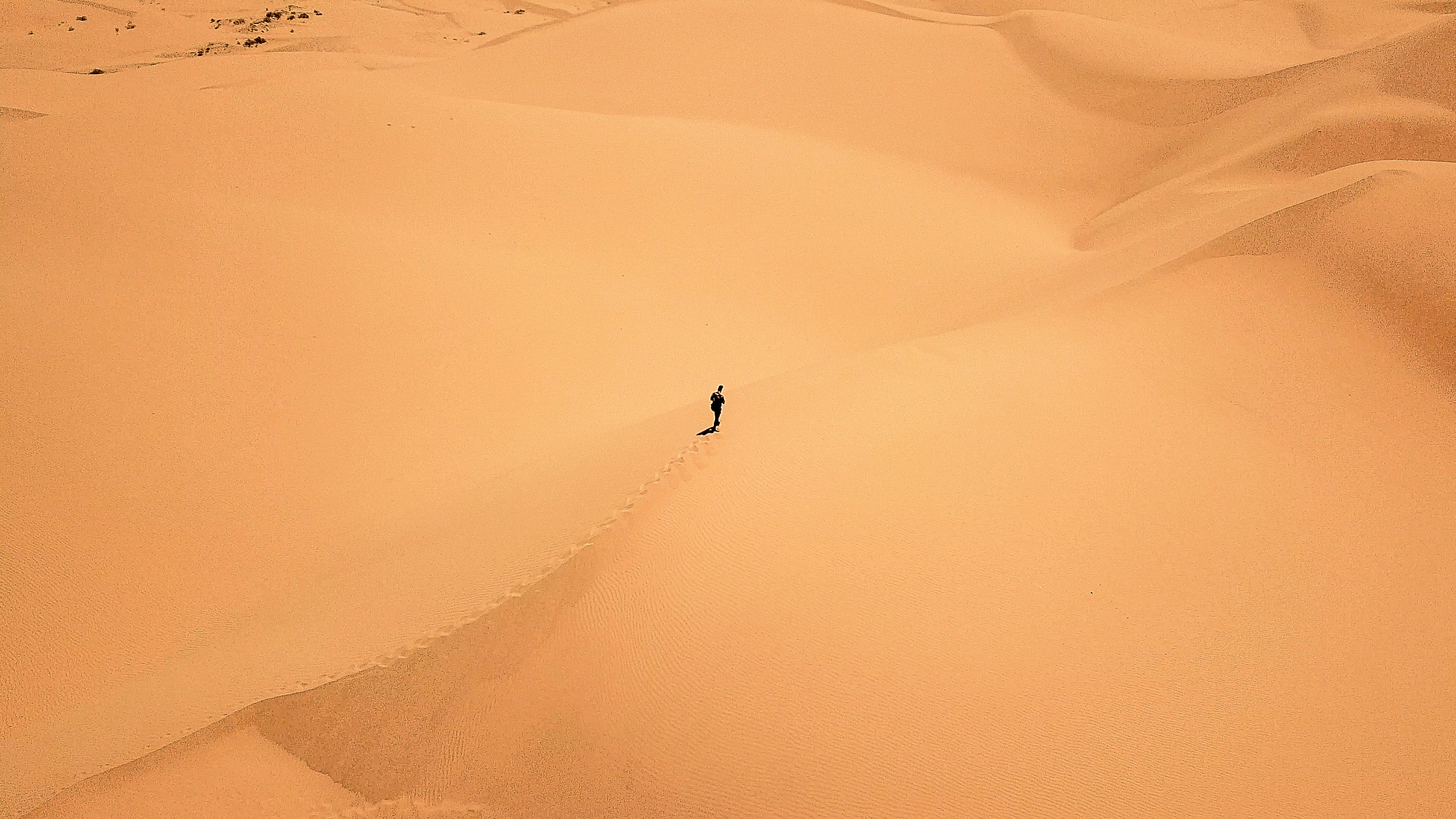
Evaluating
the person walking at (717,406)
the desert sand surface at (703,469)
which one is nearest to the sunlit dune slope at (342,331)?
the desert sand surface at (703,469)

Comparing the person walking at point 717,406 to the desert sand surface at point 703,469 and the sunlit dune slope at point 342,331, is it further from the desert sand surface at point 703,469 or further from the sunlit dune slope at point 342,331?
the sunlit dune slope at point 342,331

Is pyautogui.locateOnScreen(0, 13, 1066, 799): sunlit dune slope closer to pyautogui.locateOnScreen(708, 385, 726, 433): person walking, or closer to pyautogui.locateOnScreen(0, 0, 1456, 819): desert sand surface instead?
pyautogui.locateOnScreen(0, 0, 1456, 819): desert sand surface

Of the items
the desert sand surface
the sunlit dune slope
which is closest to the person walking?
the desert sand surface

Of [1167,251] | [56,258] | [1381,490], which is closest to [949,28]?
[1167,251]

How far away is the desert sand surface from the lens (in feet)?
14.8

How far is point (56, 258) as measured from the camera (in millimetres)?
9227

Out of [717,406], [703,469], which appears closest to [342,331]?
[717,406]

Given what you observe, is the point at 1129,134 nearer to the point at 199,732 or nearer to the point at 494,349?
the point at 494,349

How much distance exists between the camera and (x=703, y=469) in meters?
5.80

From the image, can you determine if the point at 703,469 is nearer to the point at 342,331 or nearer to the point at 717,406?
the point at 717,406

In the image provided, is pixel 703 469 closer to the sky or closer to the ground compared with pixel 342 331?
closer to the ground

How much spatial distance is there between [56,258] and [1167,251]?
13.2 m

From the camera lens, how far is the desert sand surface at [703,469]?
4500 mm

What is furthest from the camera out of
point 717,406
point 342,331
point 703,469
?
point 342,331
